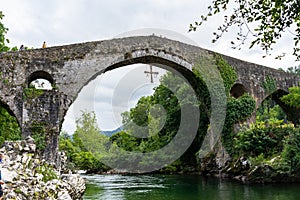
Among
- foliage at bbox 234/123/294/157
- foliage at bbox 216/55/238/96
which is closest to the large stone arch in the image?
foliage at bbox 216/55/238/96

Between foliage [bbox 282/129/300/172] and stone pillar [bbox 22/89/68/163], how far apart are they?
756 centimetres

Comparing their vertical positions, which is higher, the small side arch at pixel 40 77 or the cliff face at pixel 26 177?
the small side arch at pixel 40 77

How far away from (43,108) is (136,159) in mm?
13582

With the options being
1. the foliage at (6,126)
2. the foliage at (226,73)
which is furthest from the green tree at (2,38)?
the foliage at (226,73)

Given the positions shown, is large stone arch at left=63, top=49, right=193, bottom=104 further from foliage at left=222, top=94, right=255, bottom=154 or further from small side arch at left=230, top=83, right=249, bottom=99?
small side arch at left=230, top=83, right=249, bottom=99

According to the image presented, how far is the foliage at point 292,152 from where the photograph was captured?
1154 cm

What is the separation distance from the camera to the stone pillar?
11.5 meters

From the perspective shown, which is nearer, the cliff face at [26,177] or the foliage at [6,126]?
the cliff face at [26,177]

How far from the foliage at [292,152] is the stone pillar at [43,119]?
7.56 metres

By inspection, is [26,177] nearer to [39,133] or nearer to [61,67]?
[39,133]

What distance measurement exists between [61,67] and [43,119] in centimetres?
207

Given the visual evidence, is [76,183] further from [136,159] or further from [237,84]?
[136,159]

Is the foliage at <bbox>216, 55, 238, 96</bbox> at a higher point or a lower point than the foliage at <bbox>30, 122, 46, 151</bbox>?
higher

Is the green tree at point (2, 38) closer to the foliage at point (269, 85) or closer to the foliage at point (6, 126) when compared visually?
the foliage at point (6, 126)
